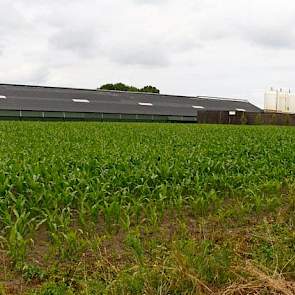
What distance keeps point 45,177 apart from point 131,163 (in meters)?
1.98

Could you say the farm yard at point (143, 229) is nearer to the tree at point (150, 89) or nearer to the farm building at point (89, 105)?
the farm building at point (89, 105)

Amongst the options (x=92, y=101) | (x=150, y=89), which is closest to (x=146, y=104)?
(x=92, y=101)

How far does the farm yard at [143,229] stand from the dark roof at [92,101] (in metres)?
33.9

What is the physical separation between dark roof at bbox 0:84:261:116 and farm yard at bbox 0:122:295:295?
33.9 m

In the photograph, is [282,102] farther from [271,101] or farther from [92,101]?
[92,101]

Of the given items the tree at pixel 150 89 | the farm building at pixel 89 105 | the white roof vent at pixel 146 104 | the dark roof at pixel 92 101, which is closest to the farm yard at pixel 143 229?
the farm building at pixel 89 105

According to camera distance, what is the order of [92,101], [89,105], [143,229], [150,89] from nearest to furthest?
[143,229] → [89,105] → [92,101] → [150,89]

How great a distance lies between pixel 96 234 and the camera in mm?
4449

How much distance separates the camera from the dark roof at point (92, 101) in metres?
41.2

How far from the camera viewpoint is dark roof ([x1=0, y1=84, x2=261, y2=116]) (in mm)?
41188

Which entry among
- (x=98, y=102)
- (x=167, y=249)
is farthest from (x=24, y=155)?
(x=98, y=102)

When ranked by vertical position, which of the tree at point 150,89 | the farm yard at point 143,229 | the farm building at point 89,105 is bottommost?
the farm yard at point 143,229

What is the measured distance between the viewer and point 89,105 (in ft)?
145

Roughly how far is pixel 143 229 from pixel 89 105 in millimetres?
40204
